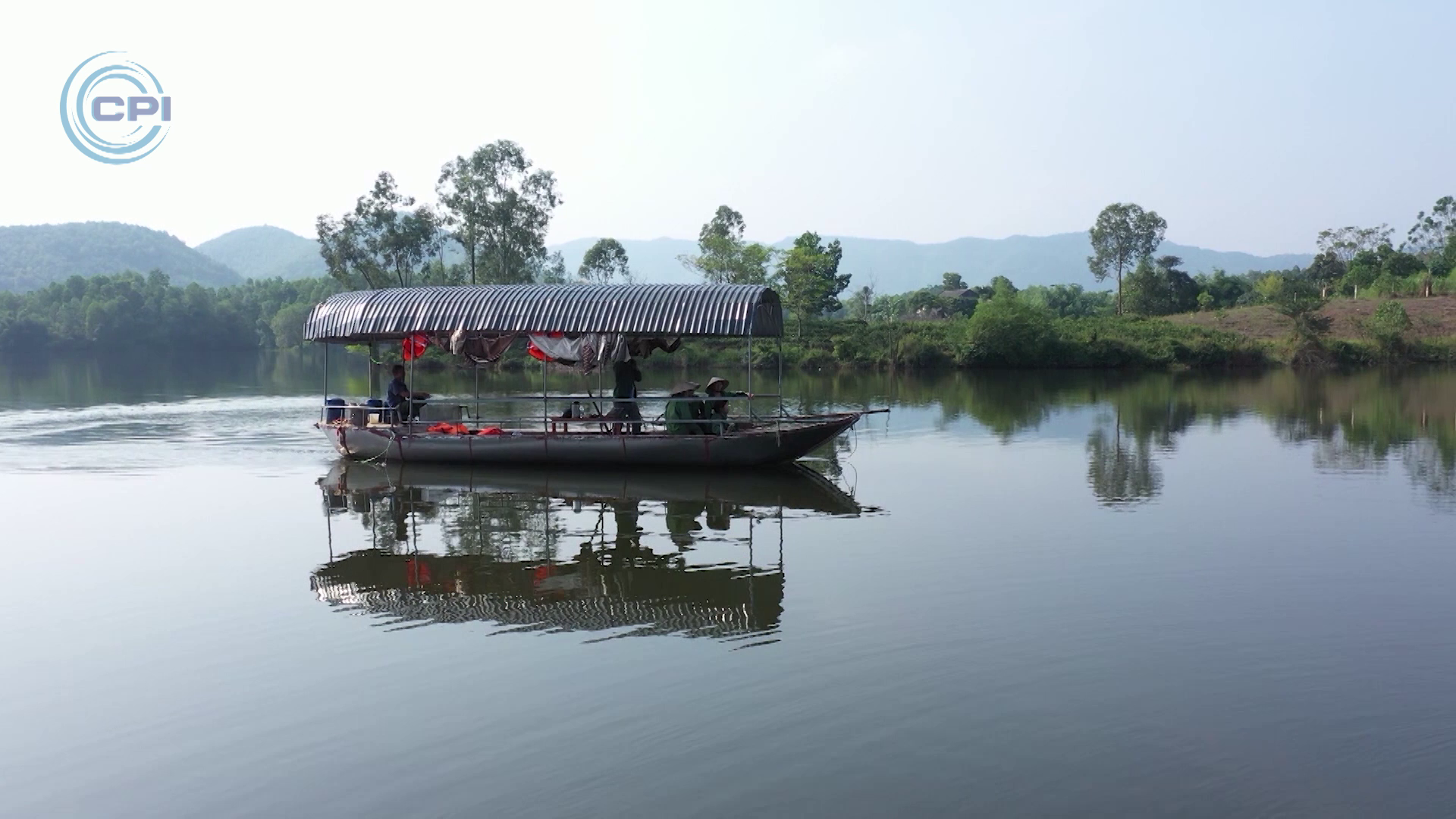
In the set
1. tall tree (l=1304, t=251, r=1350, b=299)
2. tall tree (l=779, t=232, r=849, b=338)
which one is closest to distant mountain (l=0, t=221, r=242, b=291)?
tall tree (l=779, t=232, r=849, b=338)

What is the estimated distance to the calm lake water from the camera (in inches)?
233

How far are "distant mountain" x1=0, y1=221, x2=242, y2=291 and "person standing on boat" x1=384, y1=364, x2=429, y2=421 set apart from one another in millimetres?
140078

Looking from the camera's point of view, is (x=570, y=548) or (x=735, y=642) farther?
(x=570, y=548)

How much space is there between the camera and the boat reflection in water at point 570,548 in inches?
364

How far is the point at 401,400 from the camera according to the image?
18016 mm

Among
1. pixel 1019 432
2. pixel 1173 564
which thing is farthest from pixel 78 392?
pixel 1173 564

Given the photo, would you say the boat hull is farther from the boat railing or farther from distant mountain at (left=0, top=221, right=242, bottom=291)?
distant mountain at (left=0, top=221, right=242, bottom=291)

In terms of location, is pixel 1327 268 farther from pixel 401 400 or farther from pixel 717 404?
pixel 401 400

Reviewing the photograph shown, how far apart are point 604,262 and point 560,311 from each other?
57.5 m

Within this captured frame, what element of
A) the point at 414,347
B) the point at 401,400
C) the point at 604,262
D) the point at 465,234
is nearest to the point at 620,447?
A: the point at 401,400

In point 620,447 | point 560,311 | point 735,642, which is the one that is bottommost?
point 735,642

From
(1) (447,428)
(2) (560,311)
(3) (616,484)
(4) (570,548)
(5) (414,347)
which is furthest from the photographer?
(5) (414,347)

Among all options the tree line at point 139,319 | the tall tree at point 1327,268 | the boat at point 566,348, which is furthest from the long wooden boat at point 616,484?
the tree line at point 139,319

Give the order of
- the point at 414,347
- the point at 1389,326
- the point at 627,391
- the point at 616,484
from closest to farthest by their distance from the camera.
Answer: the point at 616,484 → the point at 627,391 → the point at 414,347 → the point at 1389,326
